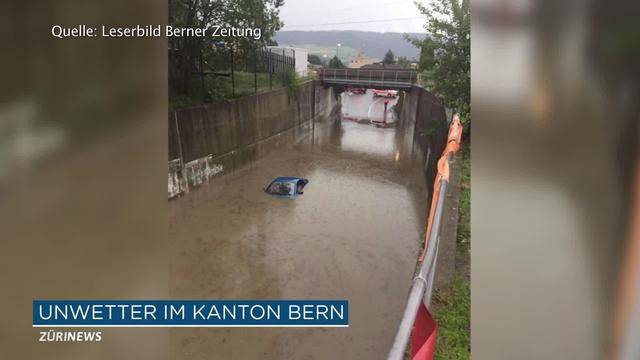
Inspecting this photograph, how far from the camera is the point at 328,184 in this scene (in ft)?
32.3

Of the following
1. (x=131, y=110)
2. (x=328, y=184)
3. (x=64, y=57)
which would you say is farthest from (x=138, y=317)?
(x=328, y=184)

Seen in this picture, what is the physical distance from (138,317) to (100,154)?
871mm

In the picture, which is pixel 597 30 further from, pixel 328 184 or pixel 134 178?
pixel 328 184

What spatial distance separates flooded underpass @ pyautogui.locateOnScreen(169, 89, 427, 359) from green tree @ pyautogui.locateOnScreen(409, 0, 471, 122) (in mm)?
2597

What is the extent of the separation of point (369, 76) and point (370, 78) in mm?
144

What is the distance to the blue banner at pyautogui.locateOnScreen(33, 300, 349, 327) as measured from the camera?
185cm

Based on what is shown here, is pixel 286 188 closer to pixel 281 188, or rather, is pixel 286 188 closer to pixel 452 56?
pixel 281 188

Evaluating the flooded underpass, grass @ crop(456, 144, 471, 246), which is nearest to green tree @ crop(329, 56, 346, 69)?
the flooded underpass

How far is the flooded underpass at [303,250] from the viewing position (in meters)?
4.03

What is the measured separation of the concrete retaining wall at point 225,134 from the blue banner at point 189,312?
19.7 feet

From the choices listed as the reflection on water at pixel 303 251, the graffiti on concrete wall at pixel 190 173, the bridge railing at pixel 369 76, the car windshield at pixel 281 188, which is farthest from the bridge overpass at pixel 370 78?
the graffiti on concrete wall at pixel 190 173

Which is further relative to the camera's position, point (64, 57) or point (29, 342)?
point (29, 342)

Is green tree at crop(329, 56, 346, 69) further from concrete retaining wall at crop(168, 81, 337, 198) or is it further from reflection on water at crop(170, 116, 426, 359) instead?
reflection on water at crop(170, 116, 426, 359)

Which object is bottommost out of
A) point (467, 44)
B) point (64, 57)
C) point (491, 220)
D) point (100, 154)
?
point (491, 220)
